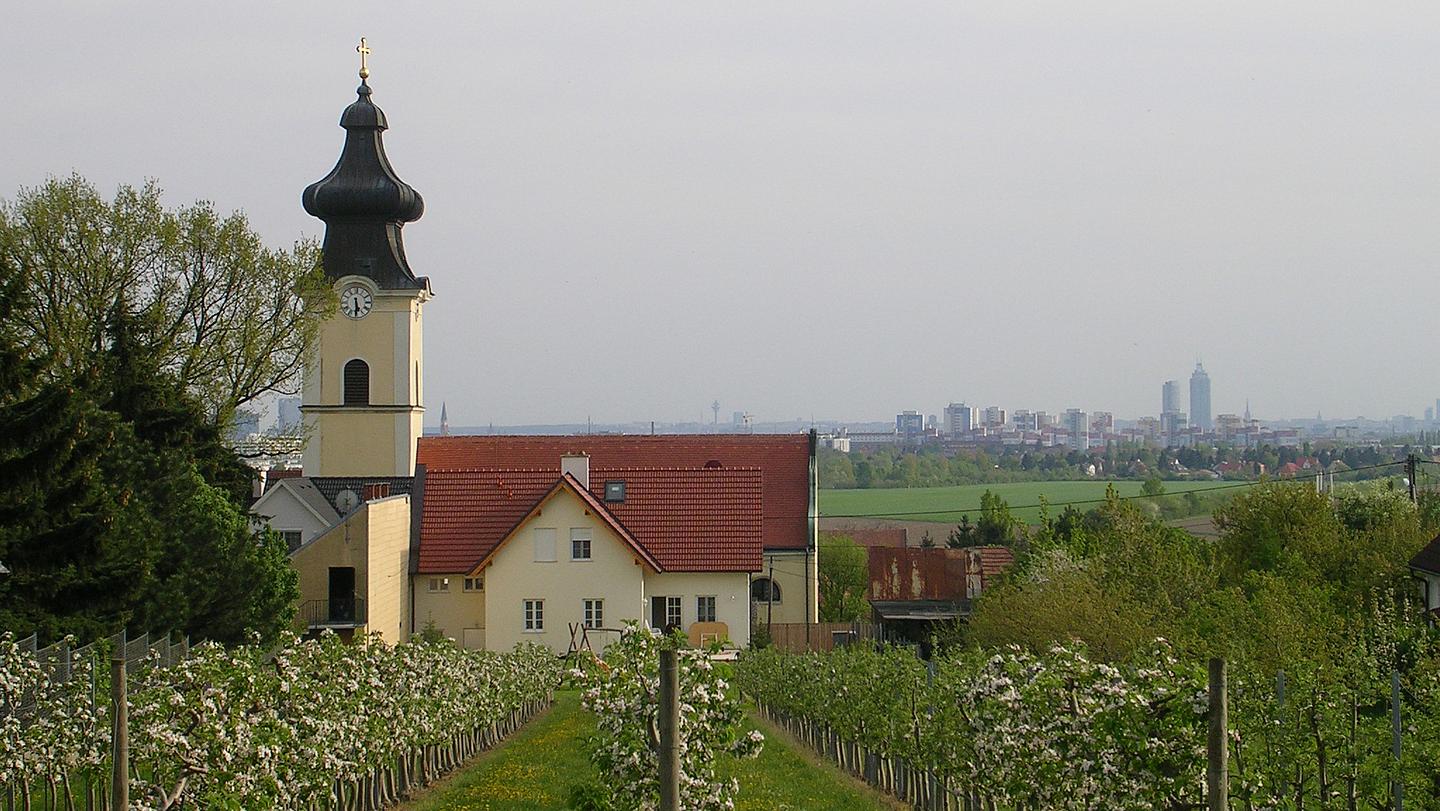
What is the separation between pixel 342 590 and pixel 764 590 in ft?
51.6

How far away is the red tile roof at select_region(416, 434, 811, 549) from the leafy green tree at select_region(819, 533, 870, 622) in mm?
4489

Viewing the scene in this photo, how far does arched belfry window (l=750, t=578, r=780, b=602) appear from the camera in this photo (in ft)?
182

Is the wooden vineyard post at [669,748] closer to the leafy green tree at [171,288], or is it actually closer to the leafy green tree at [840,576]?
the leafy green tree at [171,288]

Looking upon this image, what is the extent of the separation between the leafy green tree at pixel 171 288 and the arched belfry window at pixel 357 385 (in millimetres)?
8696

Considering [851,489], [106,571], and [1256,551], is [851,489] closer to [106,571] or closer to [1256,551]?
[1256,551]

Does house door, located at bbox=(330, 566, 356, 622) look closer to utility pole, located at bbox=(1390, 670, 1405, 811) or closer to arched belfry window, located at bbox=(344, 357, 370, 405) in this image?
arched belfry window, located at bbox=(344, 357, 370, 405)

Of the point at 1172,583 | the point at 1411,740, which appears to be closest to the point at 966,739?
the point at 1411,740

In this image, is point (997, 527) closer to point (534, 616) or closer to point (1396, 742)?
point (534, 616)

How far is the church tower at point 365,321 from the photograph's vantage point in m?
54.0

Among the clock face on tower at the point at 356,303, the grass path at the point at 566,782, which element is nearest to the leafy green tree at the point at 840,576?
the clock face on tower at the point at 356,303

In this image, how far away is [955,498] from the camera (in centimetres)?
14625

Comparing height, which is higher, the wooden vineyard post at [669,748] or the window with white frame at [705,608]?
the wooden vineyard post at [669,748]

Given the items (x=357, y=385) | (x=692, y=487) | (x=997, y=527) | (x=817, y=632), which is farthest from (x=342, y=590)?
(x=997, y=527)

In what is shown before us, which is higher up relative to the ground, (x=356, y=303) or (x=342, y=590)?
(x=356, y=303)
